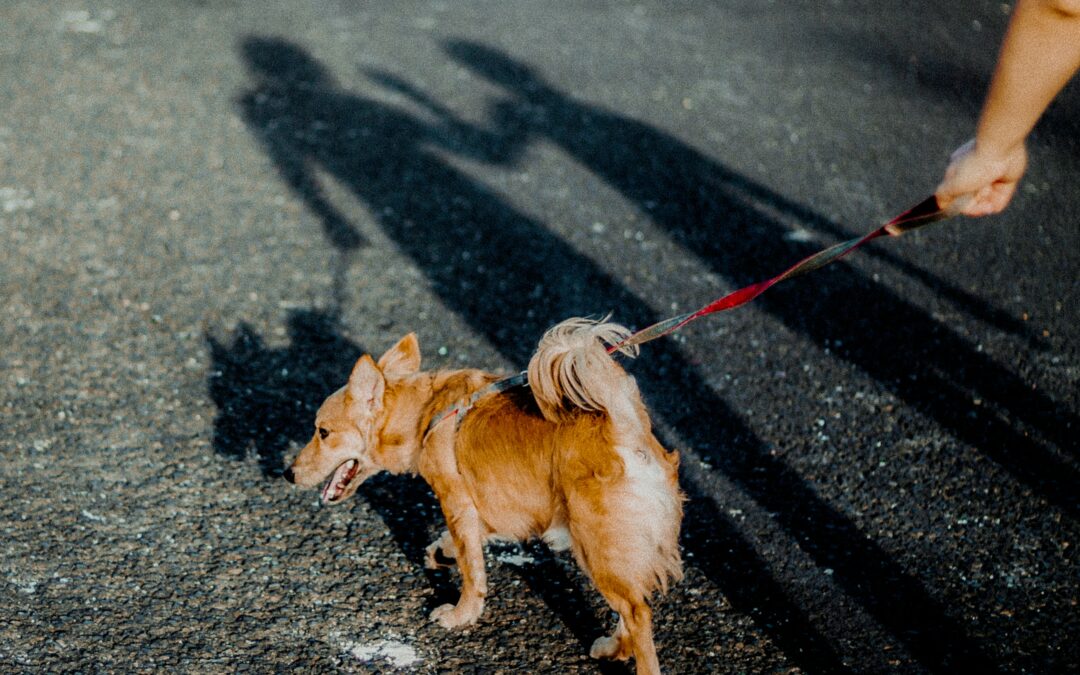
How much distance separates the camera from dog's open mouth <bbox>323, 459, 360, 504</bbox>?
4.45m

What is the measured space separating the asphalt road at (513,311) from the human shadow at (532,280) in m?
0.03

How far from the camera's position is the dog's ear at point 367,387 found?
4.20 meters

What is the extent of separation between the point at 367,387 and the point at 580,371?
45.6 inches

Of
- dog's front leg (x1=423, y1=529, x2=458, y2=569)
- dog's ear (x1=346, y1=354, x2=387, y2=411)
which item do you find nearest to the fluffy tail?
dog's ear (x1=346, y1=354, x2=387, y2=411)

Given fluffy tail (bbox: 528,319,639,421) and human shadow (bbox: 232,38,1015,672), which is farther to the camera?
human shadow (bbox: 232,38,1015,672)

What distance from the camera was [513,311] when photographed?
6.37 metres

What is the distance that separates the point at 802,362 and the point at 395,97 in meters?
5.01

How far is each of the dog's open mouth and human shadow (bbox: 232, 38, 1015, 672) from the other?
1.56 metres

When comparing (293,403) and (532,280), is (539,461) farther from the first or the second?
(532,280)

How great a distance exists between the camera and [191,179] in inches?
308

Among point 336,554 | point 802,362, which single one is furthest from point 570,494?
point 802,362

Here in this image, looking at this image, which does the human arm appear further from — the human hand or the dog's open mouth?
the dog's open mouth

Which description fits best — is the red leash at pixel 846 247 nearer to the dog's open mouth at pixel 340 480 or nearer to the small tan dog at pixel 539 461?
the small tan dog at pixel 539 461

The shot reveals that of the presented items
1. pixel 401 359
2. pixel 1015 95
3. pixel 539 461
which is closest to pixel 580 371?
pixel 539 461
